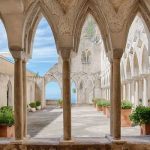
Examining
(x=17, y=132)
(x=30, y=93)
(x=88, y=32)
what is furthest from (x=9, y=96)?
(x=88, y=32)

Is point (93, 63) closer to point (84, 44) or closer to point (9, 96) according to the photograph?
point (84, 44)

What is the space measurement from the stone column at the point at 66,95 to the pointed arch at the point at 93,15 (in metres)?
0.53

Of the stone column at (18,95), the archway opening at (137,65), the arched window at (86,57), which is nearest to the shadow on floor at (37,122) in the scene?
the archway opening at (137,65)

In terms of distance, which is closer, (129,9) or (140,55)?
(129,9)

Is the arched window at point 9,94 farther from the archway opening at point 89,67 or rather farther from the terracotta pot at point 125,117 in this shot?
the archway opening at point 89,67

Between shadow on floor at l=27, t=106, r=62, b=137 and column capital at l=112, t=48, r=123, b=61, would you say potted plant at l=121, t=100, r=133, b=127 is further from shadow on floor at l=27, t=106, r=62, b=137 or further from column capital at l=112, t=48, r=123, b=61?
column capital at l=112, t=48, r=123, b=61

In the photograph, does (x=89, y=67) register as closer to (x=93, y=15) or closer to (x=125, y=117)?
(x=125, y=117)

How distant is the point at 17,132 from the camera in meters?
6.74

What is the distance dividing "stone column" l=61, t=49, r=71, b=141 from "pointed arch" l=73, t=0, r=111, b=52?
529 mm

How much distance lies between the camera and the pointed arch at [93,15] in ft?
23.2

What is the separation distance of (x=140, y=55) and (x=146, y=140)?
8.52 m

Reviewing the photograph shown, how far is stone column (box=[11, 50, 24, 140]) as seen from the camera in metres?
6.74

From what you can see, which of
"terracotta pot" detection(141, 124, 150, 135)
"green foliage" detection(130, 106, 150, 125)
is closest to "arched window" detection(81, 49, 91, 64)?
"green foliage" detection(130, 106, 150, 125)

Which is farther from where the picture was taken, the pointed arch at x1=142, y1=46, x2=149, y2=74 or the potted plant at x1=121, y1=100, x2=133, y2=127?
the pointed arch at x1=142, y1=46, x2=149, y2=74
